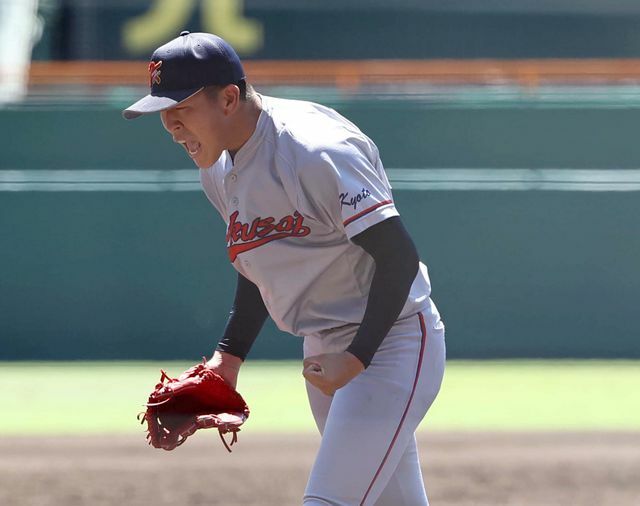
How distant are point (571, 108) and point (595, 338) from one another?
2.03 m

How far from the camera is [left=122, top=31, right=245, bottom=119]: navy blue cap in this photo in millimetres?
2939

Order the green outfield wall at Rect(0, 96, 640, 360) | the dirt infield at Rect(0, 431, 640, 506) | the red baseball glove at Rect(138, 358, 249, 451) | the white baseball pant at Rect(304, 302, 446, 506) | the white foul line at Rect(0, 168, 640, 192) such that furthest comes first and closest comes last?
1. the white foul line at Rect(0, 168, 640, 192)
2. the green outfield wall at Rect(0, 96, 640, 360)
3. the dirt infield at Rect(0, 431, 640, 506)
4. the red baseball glove at Rect(138, 358, 249, 451)
5. the white baseball pant at Rect(304, 302, 446, 506)

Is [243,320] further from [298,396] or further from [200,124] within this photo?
[298,396]

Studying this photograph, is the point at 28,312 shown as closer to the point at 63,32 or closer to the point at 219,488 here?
the point at 219,488

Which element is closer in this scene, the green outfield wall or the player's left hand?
the player's left hand

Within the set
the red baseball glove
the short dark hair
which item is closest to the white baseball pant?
the red baseball glove

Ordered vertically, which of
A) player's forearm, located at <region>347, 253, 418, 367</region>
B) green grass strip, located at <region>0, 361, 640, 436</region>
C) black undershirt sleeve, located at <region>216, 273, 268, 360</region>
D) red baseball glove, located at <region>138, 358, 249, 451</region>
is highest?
player's forearm, located at <region>347, 253, 418, 367</region>

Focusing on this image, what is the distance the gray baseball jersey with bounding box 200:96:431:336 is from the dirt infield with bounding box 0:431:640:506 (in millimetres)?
2415

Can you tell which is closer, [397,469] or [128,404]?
[397,469]

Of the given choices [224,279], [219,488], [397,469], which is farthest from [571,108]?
[397,469]

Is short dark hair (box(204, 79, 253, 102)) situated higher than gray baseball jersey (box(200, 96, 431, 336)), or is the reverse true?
short dark hair (box(204, 79, 253, 102))

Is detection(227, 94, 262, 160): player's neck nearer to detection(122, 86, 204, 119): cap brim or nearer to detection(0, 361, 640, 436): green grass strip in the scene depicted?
detection(122, 86, 204, 119): cap brim

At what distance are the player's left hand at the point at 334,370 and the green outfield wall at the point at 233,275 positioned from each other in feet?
24.1

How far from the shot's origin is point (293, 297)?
312cm
